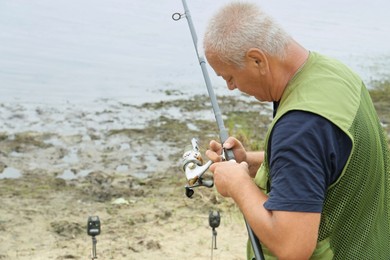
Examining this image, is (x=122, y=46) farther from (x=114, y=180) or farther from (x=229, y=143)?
(x=229, y=143)

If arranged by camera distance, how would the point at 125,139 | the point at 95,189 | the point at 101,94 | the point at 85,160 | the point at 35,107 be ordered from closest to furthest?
the point at 95,189 < the point at 85,160 < the point at 125,139 < the point at 35,107 < the point at 101,94

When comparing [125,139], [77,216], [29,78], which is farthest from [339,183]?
[29,78]

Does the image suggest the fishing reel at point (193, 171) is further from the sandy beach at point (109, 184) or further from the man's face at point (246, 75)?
the sandy beach at point (109, 184)

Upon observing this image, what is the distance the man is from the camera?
6.57 ft

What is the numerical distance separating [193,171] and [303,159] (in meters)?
1.01

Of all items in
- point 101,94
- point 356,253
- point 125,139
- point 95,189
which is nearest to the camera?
point 356,253

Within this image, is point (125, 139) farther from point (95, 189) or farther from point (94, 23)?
point (94, 23)

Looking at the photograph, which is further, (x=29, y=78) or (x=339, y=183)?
(x=29, y=78)

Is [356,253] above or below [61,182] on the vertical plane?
above

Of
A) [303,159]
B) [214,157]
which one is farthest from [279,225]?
[214,157]

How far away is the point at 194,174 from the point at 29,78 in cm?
1009

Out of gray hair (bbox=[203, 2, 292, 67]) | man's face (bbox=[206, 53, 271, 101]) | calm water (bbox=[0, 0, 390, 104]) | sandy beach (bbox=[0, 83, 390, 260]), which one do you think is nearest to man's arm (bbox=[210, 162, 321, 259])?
man's face (bbox=[206, 53, 271, 101])

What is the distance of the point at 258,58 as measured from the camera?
7.01 ft

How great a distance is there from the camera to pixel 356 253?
2326 millimetres
